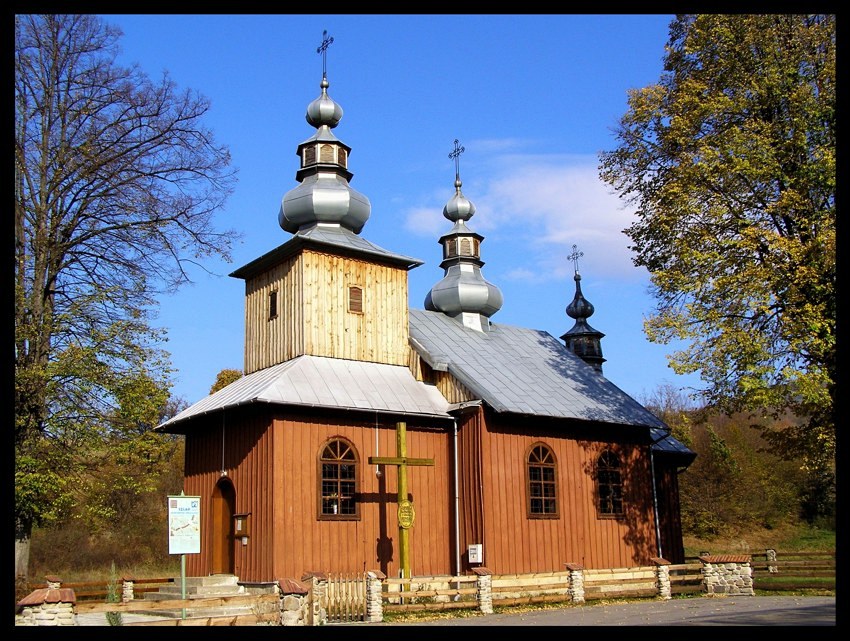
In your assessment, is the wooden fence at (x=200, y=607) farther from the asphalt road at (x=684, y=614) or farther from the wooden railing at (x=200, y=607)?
the asphalt road at (x=684, y=614)

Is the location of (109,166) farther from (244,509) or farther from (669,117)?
(669,117)

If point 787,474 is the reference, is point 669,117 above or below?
above

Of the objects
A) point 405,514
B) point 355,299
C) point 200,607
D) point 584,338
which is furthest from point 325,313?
point 584,338

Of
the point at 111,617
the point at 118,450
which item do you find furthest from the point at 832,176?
the point at 118,450

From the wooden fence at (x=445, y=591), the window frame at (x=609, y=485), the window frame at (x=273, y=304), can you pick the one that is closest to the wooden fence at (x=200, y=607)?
the wooden fence at (x=445, y=591)

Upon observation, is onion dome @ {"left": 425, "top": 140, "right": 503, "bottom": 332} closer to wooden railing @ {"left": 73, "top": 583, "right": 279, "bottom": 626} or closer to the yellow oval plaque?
the yellow oval plaque

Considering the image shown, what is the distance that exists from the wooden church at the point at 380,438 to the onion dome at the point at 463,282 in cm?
138

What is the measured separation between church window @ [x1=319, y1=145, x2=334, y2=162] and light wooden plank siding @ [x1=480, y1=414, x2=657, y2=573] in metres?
7.72

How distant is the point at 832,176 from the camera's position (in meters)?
17.0

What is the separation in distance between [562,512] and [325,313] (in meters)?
7.01

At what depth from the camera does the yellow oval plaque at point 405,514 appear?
1747cm

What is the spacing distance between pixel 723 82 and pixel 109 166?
13.8 meters

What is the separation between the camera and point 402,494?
17.7 meters

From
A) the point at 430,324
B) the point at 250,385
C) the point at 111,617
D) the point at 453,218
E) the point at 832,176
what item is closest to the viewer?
the point at 111,617
